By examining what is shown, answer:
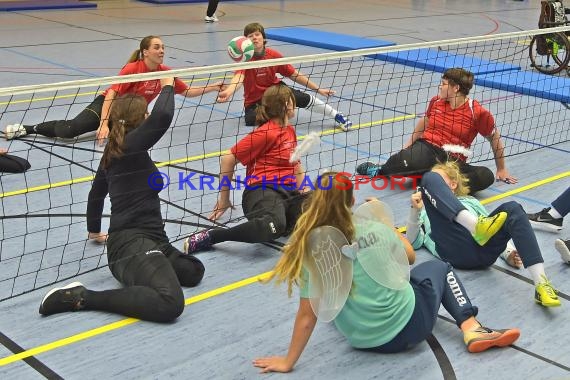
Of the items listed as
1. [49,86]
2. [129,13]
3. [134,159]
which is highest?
[49,86]

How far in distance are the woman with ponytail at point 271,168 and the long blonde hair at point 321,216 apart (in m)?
1.35

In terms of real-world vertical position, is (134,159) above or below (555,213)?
above

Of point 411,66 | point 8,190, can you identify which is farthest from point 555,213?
point 411,66

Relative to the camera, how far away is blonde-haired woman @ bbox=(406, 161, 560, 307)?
12.5 feet

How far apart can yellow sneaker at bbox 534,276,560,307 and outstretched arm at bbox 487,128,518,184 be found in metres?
1.82

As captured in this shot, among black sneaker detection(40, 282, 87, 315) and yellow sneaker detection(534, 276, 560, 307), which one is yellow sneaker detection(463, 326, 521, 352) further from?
black sneaker detection(40, 282, 87, 315)

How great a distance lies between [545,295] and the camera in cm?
378

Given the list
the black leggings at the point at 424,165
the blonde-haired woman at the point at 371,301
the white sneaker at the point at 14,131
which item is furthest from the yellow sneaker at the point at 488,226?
the white sneaker at the point at 14,131

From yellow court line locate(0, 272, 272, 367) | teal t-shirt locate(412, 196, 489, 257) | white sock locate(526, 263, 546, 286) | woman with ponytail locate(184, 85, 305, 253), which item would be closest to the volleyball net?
woman with ponytail locate(184, 85, 305, 253)

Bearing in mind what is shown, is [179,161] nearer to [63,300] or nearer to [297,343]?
[63,300]

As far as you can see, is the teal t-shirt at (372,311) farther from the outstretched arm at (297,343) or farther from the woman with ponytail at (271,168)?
the woman with ponytail at (271,168)

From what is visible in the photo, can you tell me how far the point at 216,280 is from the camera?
4062 millimetres

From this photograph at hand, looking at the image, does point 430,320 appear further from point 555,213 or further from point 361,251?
point 555,213

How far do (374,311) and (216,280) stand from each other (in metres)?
1.14
